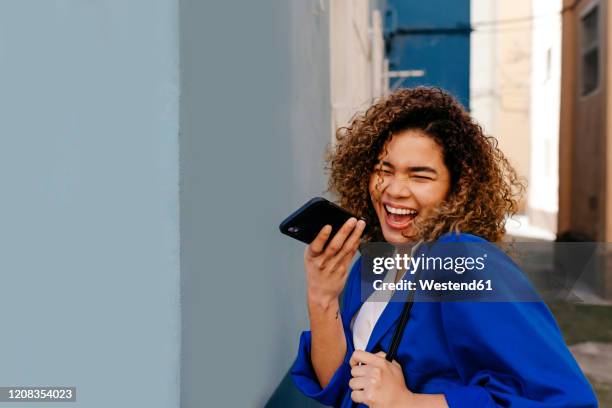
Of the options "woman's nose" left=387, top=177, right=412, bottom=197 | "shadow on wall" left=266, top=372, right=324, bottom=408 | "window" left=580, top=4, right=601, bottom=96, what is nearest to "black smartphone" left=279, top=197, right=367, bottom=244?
"woman's nose" left=387, top=177, right=412, bottom=197

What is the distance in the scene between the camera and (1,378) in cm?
141

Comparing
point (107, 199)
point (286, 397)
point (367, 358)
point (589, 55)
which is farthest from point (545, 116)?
point (107, 199)

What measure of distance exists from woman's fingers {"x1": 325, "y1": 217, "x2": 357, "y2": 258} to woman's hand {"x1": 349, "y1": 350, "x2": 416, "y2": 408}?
227 millimetres

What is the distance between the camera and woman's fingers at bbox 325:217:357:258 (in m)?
1.44

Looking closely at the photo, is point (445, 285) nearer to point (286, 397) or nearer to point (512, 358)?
point (512, 358)

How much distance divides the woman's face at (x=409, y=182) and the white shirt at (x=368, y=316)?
0.13m

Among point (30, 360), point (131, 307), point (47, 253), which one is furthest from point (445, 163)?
point (30, 360)

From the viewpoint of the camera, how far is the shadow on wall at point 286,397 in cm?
209

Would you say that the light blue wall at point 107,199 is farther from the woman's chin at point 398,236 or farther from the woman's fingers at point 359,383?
the woman's chin at point 398,236

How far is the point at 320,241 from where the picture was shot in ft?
4.81

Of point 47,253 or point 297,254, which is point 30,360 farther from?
point 297,254

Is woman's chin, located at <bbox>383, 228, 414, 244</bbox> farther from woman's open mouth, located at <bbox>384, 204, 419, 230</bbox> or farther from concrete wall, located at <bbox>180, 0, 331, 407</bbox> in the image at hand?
concrete wall, located at <bbox>180, 0, 331, 407</bbox>

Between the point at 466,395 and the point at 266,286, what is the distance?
2.83 ft

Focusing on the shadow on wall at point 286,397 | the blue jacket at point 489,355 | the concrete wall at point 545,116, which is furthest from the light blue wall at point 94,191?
the concrete wall at point 545,116
